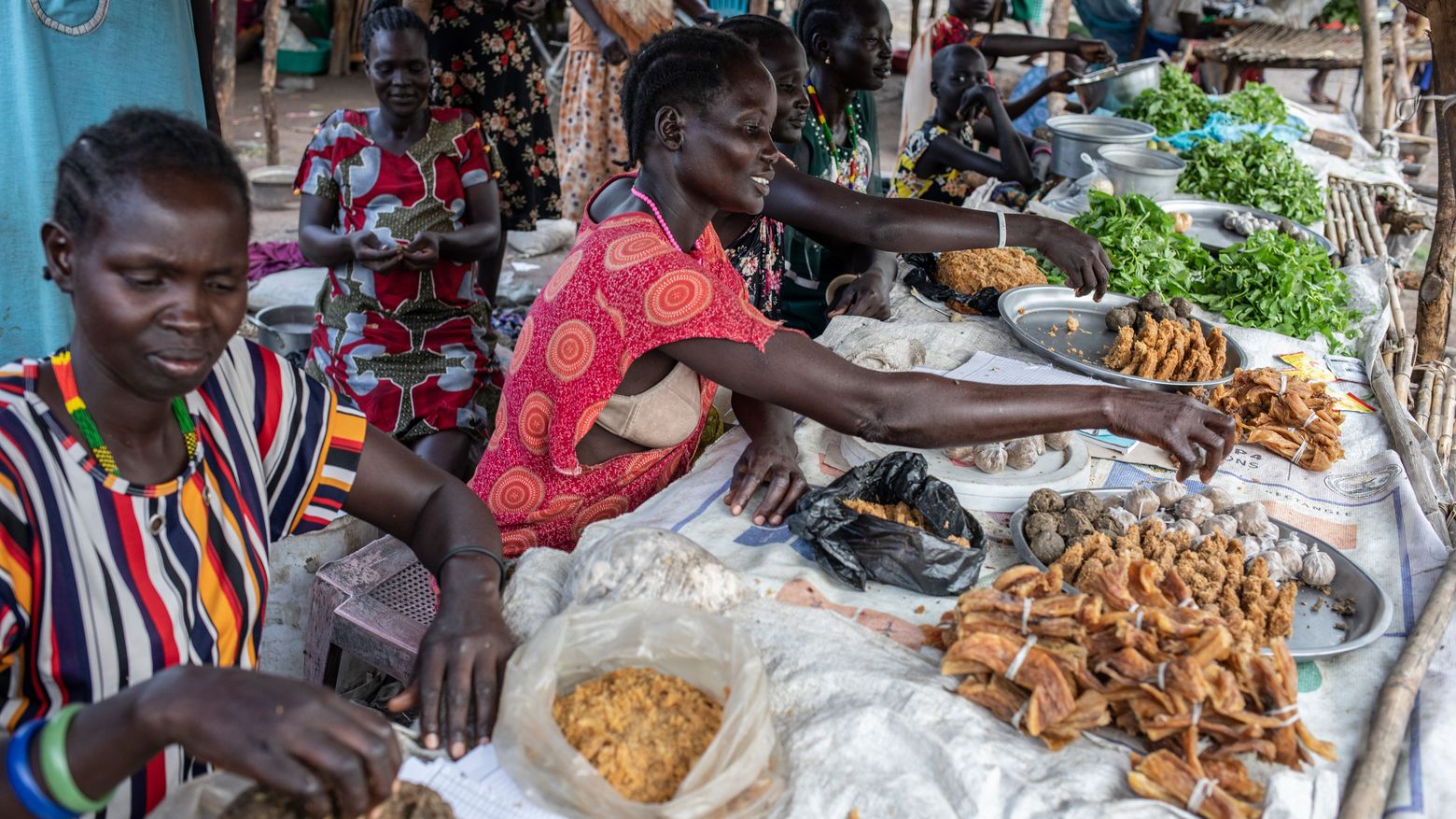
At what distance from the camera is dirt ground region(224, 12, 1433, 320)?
7.23 metres

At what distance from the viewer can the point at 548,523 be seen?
8.47ft

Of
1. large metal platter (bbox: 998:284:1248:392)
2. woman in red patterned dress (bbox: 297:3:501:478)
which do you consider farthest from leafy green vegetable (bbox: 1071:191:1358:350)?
woman in red patterned dress (bbox: 297:3:501:478)

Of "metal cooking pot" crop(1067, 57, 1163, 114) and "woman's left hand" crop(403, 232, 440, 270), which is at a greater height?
"metal cooking pot" crop(1067, 57, 1163, 114)

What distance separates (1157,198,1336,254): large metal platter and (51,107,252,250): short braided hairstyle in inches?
151

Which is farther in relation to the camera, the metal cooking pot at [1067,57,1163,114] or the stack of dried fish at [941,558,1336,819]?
the metal cooking pot at [1067,57,1163,114]

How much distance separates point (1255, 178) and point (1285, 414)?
2.61 m

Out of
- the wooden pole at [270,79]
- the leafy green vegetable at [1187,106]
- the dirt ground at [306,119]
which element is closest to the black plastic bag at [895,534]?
the leafy green vegetable at [1187,106]

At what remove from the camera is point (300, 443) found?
1.78 metres

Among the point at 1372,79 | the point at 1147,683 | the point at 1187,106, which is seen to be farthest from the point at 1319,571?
the point at 1372,79

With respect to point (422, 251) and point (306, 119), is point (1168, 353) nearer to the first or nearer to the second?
point (422, 251)

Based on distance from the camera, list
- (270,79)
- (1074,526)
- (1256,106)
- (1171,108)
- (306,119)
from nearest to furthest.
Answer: (1074,526)
(1171,108)
(1256,106)
(270,79)
(306,119)

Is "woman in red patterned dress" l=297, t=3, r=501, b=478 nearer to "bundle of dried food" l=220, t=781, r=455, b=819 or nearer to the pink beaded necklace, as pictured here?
the pink beaded necklace

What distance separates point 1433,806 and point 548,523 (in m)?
1.83

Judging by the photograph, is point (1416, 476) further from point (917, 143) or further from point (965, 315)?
point (917, 143)
